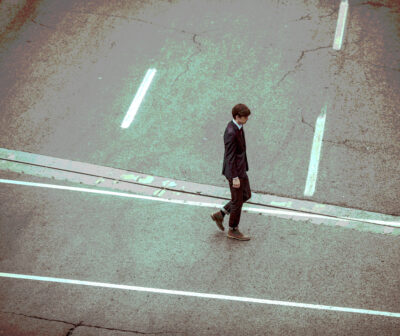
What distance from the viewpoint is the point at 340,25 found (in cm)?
1084

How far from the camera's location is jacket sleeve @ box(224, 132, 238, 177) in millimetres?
6305

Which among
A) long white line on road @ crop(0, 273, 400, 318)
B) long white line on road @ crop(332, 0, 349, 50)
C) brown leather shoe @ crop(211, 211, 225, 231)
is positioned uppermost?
long white line on road @ crop(332, 0, 349, 50)

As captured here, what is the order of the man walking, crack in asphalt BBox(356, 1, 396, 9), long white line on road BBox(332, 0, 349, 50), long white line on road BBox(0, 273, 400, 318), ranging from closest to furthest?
long white line on road BBox(0, 273, 400, 318) < the man walking < long white line on road BBox(332, 0, 349, 50) < crack in asphalt BBox(356, 1, 396, 9)

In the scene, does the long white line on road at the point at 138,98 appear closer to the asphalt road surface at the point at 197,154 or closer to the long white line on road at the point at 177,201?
the asphalt road surface at the point at 197,154

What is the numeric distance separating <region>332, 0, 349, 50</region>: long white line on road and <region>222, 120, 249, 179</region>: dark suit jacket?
513cm

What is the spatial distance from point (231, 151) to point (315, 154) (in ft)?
8.26

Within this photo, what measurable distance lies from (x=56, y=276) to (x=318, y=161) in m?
4.67

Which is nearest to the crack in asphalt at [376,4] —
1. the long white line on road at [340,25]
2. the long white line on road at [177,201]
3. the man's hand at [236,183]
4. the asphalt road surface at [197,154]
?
the asphalt road surface at [197,154]

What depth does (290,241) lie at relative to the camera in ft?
23.2

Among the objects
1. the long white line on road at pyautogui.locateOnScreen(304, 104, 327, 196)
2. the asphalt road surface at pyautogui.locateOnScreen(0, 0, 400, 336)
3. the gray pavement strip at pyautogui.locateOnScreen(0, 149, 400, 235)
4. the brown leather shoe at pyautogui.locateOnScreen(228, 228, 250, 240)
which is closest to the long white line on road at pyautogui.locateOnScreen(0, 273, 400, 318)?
the asphalt road surface at pyautogui.locateOnScreen(0, 0, 400, 336)

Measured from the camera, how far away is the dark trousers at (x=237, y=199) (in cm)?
666

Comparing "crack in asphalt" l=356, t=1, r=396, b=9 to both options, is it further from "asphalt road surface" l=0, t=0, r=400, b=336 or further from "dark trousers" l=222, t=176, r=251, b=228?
"dark trousers" l=222, t=176, r=251, b=228

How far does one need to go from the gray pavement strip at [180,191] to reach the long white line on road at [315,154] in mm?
334

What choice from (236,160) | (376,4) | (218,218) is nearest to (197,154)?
(218,218)
